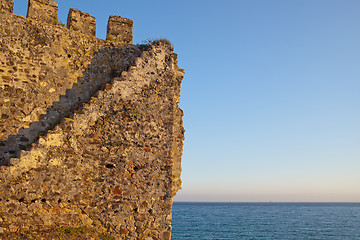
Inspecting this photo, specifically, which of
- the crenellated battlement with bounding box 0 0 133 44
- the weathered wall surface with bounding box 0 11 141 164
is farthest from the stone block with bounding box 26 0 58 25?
the weathered wall surface with bounding box 0 11 141 164

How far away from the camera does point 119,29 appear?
10.9 metres

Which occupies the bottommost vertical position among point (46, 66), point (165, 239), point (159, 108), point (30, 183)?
point (165, 239)

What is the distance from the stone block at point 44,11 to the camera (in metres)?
9.78

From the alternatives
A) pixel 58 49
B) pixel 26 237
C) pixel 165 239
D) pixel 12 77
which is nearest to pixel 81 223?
pixel 26 237

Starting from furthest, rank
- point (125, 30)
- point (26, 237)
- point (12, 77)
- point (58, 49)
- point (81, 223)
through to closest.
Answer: point (125, 30) → point (58, 49) → point (12, 77) → point (81, 223) → point (26, 237)

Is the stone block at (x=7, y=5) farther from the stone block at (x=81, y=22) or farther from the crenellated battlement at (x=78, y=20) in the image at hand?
the stone block at (x=81, y=22)

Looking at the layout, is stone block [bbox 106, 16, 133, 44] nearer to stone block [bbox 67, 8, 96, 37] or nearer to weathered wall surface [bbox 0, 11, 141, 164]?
weathered wall surface [bbox 0, 11, 141, 164]

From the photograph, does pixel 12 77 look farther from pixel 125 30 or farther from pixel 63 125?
pixel 125 30

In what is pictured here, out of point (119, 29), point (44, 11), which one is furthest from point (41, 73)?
point (119, 29)

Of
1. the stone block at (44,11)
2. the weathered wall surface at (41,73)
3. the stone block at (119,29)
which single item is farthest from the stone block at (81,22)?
the stone block at (119,29)

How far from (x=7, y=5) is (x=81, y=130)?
3.99 meters

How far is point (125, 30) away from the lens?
36.1 ft

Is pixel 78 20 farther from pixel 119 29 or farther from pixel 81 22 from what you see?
pixel 119 29

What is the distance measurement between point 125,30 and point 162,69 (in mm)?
1916
